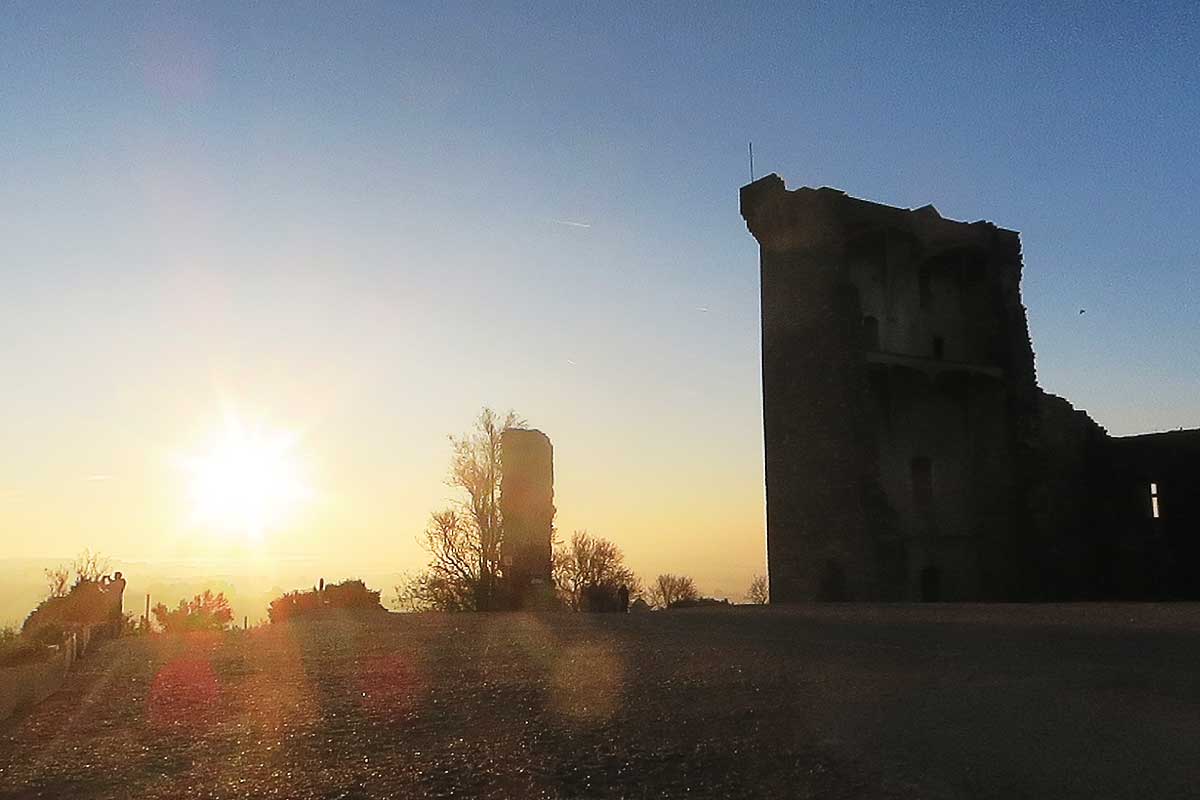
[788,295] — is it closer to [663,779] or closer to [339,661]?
[339,661]

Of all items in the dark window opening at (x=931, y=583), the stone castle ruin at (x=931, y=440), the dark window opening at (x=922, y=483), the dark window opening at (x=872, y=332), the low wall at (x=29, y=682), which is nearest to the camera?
the low wall at (x=29, y=682)

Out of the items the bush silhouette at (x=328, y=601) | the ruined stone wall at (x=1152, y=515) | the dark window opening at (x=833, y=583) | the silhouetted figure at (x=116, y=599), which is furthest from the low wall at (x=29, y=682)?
the ruined stone wall at (x=1152, y=515)

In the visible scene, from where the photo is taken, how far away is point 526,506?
29.9 m

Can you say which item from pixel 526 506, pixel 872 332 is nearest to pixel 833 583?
pixel 872 332

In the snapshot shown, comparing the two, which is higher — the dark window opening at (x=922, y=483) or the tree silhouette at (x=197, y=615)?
the dark window opening at (x=922, y=483)

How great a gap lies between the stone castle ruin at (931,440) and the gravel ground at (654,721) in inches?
493

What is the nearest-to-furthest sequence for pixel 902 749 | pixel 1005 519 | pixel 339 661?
pixel 902 749
pixel 339 661
pixel 1005 519

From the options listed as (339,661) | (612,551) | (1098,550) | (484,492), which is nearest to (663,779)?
(339,661)

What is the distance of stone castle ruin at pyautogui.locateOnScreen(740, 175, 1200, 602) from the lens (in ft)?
85.5

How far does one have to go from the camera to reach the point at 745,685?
9.18 metres

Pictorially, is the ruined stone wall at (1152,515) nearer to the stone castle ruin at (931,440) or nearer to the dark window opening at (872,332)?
the stone castle ruin at (931,440)

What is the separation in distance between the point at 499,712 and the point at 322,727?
1.30m

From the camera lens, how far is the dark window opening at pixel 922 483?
88.2ft

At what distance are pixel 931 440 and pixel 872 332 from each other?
3046 mm
